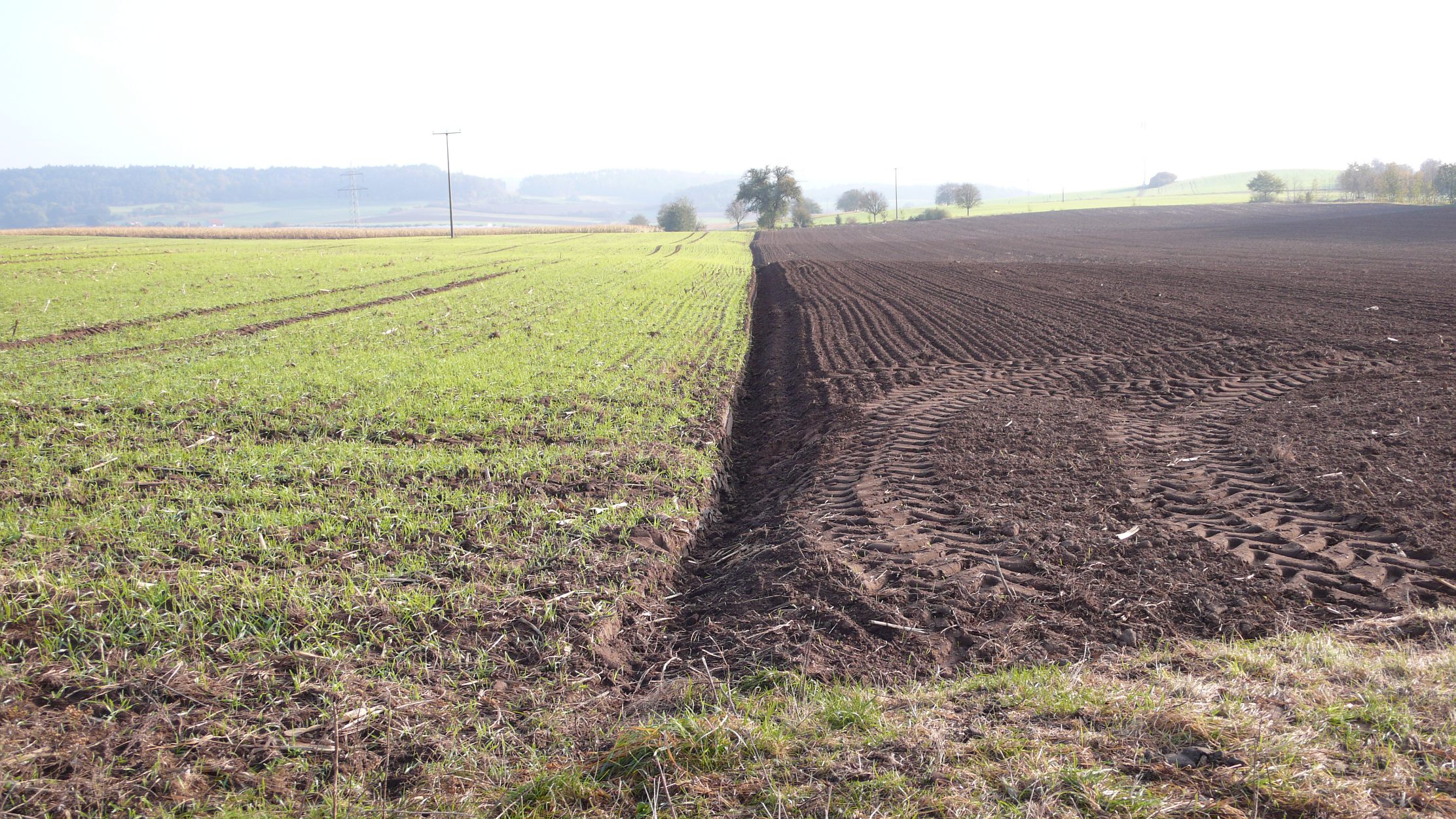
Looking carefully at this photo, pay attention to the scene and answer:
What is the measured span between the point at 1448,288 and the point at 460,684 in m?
26.3

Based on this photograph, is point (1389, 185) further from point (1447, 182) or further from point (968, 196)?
point (968, 196)

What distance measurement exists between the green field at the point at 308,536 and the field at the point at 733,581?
3 cm

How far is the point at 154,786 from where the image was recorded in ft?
10.7

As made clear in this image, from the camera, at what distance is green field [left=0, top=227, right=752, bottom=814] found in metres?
3.66

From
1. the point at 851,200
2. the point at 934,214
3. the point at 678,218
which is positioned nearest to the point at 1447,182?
the point at 934,214

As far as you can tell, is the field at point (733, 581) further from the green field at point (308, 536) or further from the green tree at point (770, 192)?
the green tree at point (770, 192)

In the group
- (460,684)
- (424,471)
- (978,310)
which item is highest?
(978,310)

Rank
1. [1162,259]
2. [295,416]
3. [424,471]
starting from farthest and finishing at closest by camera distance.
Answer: [1162,259], [295,416], [424,471]

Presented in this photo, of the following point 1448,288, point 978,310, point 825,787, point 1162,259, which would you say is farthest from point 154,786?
point 1162,259

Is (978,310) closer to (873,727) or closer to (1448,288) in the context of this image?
(1448,288)

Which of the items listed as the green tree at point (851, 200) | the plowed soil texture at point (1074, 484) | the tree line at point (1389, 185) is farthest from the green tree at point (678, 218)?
the plowed soil texture at point (1074, 484)

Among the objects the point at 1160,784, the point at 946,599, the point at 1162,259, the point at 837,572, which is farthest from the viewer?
the point at 1162,259

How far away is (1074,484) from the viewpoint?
23.3 feet

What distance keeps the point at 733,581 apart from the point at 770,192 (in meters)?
112
